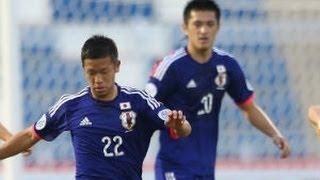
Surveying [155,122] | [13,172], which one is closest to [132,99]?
[155,122]

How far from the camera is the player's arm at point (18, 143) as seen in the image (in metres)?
5.66

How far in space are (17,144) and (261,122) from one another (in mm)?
1954

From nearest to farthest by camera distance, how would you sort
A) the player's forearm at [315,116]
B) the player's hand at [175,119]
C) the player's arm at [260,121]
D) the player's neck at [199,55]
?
the player's forearm at [315,116], the player's hand at [175,119], the player's neck at [199,55], the player's arm at [260,121]

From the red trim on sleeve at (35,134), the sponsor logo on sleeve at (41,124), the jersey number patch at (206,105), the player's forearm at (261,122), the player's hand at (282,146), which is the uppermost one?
the sponsor logo on sleeve at (41,124)

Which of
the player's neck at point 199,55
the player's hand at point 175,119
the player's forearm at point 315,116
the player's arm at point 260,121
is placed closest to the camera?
the player's forearm at point 315,116

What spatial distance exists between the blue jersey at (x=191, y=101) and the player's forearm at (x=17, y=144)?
1160mm

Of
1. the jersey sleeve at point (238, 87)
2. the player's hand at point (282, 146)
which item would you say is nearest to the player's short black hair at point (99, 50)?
the jersey sleeve at point (238, 87)

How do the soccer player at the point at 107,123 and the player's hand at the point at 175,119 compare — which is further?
the soccer player at the point at 107,123

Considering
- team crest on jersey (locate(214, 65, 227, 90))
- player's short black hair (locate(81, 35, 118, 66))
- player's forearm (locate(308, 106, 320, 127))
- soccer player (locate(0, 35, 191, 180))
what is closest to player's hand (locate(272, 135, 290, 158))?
team crest on jersey (locate(214, 65, 227, 90))

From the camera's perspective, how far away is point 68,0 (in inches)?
314

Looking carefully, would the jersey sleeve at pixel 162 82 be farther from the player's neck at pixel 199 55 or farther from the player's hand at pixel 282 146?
the player's hand at pixel 282 146

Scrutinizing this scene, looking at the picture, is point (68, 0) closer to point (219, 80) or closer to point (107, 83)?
point (219, 80)

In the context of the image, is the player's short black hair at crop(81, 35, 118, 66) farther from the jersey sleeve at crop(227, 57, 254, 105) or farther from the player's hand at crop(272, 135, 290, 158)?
the player's hand at crop(272, 135, 290, 158)

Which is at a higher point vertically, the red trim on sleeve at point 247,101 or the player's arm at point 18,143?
the player's arm at point 18,143
